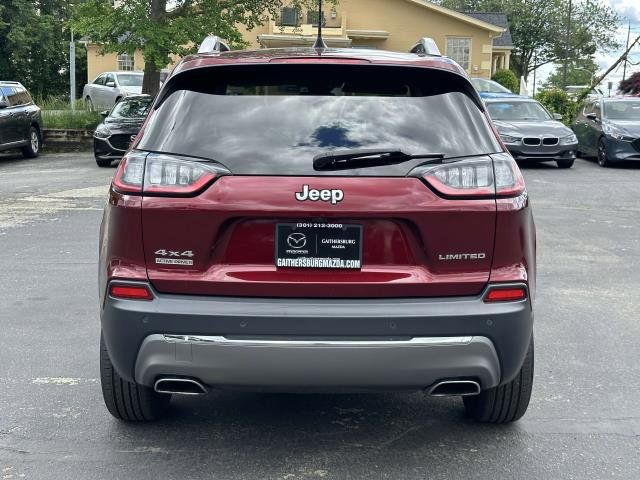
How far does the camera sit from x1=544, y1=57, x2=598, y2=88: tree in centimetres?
6744

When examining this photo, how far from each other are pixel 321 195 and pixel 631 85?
41.5 meters

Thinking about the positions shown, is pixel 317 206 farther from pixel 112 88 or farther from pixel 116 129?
pixel 112 88

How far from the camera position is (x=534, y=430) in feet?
13.3

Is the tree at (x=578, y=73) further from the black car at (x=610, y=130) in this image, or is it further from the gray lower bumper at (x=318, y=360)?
the gray lower bumper at (x=318, y=360)

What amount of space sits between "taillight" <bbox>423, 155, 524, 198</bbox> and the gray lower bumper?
58cm

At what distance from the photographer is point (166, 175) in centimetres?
332

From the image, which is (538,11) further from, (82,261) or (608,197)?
(82,261)

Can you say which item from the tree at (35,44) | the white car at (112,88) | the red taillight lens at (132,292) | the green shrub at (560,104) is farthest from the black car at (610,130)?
the tree at (35,44)

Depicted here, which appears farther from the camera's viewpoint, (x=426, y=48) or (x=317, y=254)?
(x=426, y=48)

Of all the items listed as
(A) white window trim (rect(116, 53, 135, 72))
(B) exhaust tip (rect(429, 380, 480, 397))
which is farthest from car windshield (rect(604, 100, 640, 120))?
(A) white window trim (rect(116, 53, 135, 72))

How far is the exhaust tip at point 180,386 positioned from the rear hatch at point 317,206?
1.23ft

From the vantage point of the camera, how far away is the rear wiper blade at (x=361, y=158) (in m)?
3.29

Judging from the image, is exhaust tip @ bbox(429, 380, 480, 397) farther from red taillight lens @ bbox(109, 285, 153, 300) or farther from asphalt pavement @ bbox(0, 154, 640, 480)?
red taillight lens @ bbox(109, 285, 153, 300)

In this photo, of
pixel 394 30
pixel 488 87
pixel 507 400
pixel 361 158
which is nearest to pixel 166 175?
pixel 361 158
